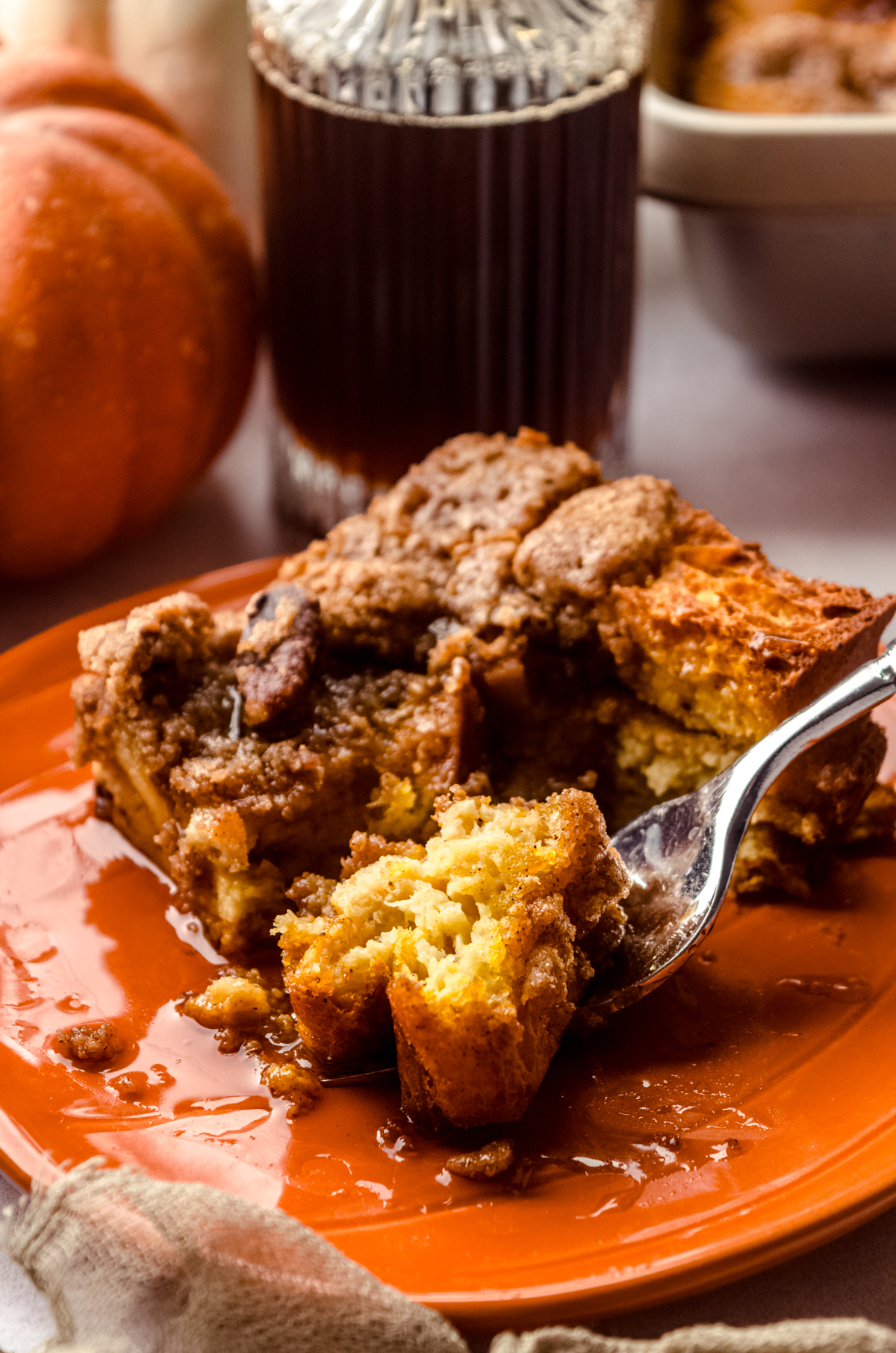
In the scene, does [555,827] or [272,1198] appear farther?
[555,827]

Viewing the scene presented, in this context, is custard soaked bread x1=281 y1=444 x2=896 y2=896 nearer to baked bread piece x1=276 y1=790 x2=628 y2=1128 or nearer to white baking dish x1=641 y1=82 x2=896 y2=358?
baked bread piece x1=276 y1=790 x2=628 y2=1128

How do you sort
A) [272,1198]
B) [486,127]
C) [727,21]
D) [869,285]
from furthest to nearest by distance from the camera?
[727,21], [869,285], [486,127], [272,1198]

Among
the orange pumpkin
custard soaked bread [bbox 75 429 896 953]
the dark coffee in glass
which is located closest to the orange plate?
custard soaked bread [bbox 75 429 896 953]

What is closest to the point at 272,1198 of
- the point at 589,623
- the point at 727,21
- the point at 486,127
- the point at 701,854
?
the point at 701,854

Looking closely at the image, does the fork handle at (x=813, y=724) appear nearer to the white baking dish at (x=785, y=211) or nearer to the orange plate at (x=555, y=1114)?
the orange plate at (x=555, y=1114)

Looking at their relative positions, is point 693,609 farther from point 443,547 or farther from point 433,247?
point 433,247

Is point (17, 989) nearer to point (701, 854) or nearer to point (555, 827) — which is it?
point (555, 827)

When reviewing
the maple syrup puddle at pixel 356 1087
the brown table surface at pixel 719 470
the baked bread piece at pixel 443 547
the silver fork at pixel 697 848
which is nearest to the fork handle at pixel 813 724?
the silver fork at pixel 697 848
